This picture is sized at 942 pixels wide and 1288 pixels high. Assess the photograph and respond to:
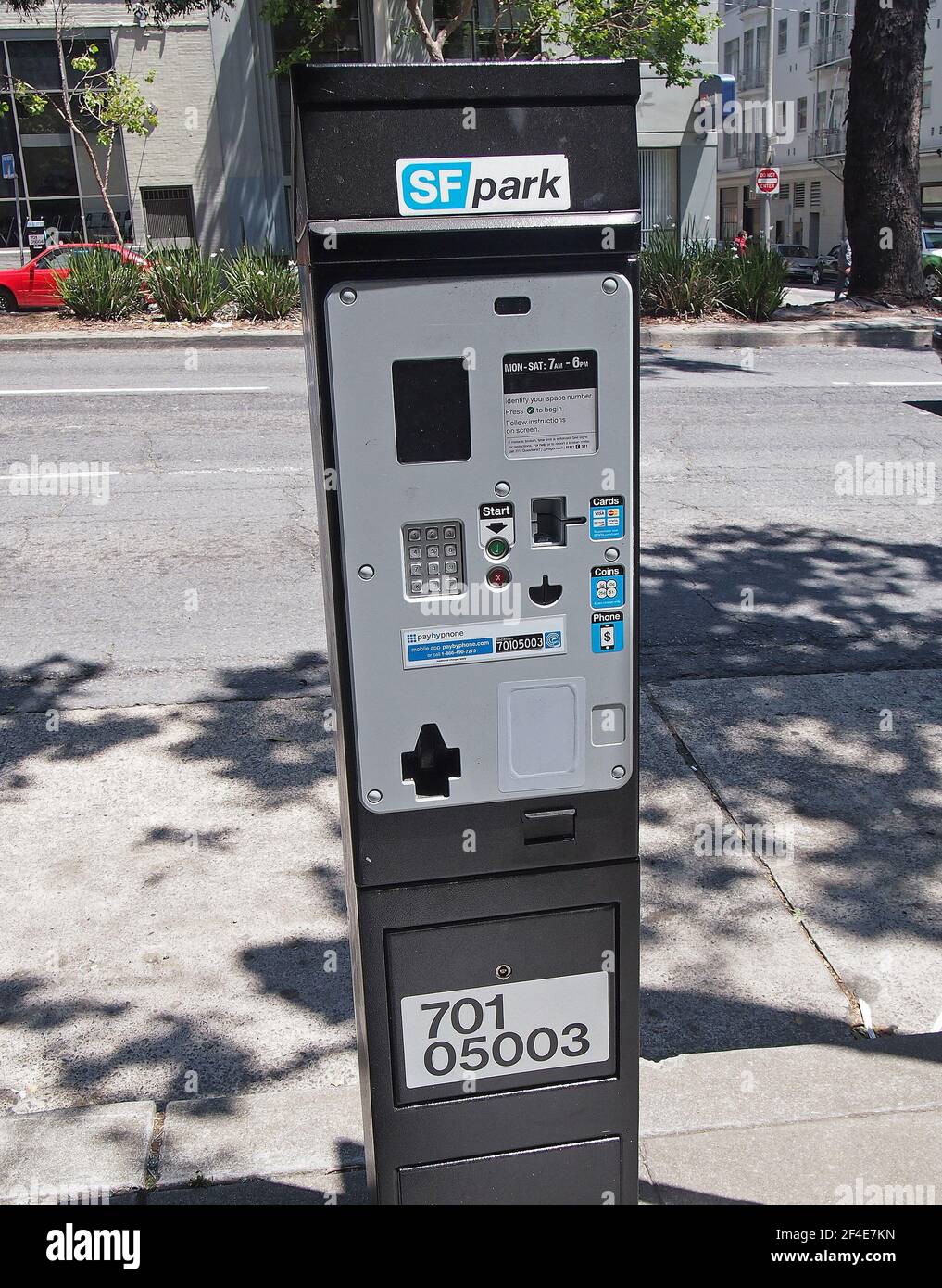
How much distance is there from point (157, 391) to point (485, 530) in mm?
10556

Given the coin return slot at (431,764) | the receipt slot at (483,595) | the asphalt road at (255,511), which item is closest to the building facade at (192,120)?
the asphalt road at (255,511)

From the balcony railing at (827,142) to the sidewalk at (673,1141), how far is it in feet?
161

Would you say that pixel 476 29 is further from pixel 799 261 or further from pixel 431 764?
pixel 431 764

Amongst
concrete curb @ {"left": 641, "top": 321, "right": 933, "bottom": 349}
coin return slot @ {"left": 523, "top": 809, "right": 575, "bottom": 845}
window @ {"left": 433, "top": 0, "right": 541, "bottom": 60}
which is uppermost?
window @ {"left": 433, "top": 0, "right": 541, "bottom": 60}

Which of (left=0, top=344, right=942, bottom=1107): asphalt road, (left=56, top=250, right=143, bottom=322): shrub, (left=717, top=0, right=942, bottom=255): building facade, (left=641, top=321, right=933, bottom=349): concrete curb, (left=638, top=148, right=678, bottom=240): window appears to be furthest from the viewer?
(left=717, top=0, right=942, bottom=255): building facade

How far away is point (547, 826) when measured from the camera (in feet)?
6.95

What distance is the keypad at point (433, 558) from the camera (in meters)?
1.96

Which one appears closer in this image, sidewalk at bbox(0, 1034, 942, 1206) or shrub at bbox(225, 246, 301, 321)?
sidewalk at bbox(0, 1034, 942, 1206)

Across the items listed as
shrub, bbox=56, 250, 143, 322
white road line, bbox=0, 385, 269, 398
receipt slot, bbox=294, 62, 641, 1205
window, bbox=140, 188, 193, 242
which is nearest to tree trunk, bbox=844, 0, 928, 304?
white road line, bbox=0, 385, 269, 398

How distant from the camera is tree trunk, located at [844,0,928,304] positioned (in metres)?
16.1

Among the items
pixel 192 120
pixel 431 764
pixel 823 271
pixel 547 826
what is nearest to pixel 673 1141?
pixel 547 826

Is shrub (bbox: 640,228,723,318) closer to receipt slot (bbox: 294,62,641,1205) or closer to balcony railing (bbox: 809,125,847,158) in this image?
receipt slot (bbox: 294,62,641,1205)

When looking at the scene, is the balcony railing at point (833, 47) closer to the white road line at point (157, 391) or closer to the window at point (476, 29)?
the window at point (476, 29)

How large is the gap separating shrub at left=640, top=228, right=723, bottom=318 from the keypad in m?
15.4
